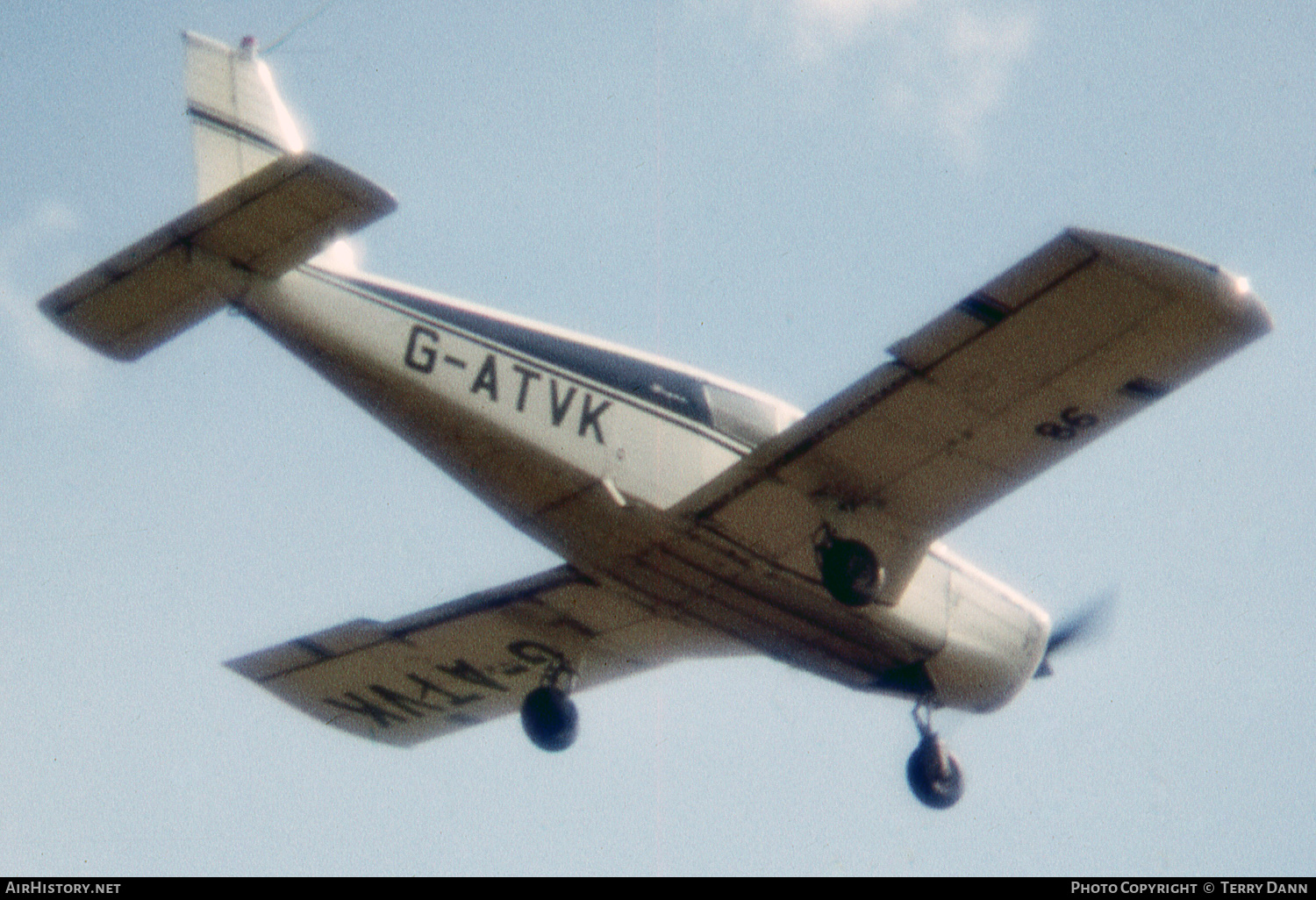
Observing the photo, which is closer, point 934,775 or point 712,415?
point 712,415

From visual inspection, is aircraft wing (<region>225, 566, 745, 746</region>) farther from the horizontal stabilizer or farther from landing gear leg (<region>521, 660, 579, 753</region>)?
the horizontal stabilizer

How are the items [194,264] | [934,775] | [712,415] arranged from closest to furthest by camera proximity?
[194,264]
[712,415]
[934,775]

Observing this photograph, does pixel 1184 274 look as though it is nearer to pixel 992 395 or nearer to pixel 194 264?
pixel 992 395

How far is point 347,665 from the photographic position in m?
13.3

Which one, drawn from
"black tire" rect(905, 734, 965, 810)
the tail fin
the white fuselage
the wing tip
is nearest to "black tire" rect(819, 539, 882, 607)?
the white fuselage

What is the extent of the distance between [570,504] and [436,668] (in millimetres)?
3754

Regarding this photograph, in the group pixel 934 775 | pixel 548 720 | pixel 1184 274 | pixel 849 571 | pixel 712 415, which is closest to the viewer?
pixel 1184 274

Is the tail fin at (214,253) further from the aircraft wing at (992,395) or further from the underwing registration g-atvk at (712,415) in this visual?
the aircraft wing at (992,395)

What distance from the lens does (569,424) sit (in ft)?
33.5

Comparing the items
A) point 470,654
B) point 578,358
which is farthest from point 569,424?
point 470,654

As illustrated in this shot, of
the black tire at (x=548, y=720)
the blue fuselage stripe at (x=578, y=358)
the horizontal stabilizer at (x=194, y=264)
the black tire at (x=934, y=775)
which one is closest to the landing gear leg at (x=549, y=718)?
the black tire at (x=548, y=720)

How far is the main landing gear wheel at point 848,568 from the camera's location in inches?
408

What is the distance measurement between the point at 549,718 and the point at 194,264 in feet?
15.5
